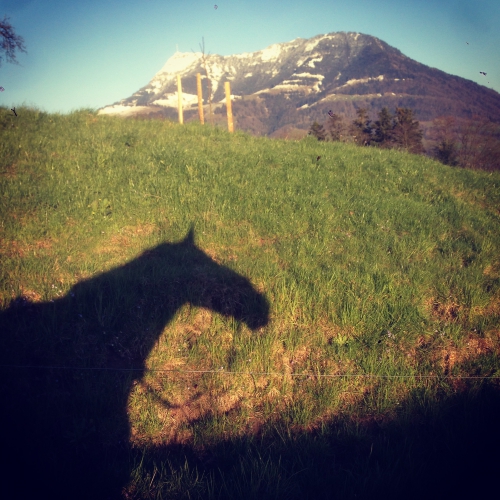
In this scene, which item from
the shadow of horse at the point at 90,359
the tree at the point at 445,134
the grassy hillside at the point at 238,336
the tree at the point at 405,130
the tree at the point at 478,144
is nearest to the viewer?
the shadow of horse at the point at 90,359

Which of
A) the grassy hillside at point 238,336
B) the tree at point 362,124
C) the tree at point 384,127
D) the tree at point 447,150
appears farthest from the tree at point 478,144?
the grassy hillside at point 238,336

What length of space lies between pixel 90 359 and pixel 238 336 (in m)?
1.61

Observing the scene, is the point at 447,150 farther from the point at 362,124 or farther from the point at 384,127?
the point at 362,124

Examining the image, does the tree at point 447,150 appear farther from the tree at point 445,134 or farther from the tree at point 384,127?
the tree at point 384,127

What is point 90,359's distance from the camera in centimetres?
365

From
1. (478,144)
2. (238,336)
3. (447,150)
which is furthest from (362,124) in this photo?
(238,336)

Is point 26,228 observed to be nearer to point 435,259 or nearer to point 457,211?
point 435,259

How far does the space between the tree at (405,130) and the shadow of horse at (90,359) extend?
118ft

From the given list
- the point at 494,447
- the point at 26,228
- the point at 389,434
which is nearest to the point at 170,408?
the point at 389,434

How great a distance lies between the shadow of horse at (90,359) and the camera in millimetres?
2689

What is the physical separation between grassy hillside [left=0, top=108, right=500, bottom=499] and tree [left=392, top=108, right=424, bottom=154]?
104ft

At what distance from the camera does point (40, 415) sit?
3.06 meters

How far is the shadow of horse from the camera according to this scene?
2689 millimetres

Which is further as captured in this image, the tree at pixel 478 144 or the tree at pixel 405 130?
the tree at pixel 405 130
